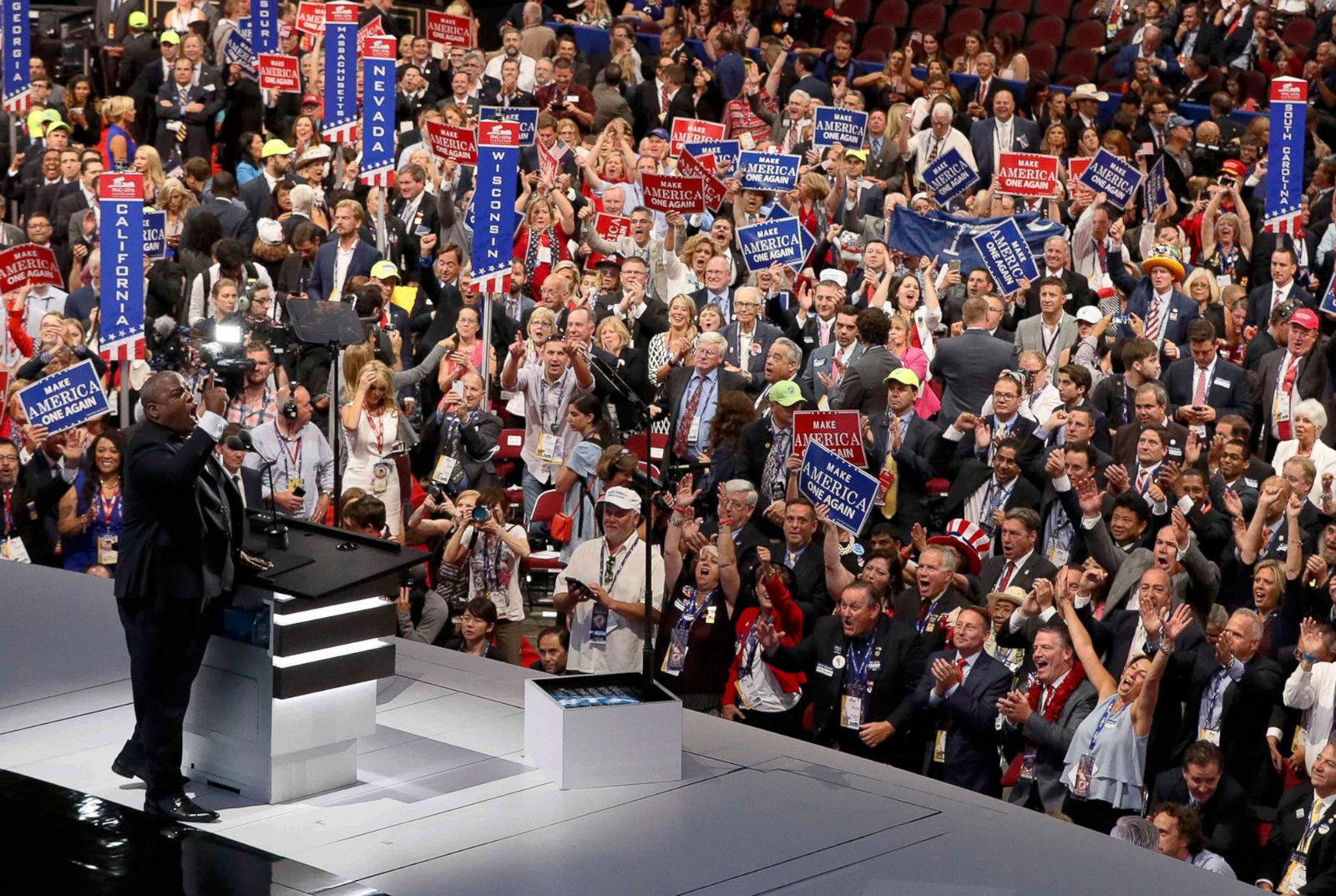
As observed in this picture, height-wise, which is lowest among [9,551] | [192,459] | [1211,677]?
[9,551]

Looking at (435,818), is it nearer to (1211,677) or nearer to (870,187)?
(1211,677)

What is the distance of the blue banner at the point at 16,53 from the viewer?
50.0 feet

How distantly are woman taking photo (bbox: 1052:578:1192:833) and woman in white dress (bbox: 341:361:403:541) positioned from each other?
12.6 ft

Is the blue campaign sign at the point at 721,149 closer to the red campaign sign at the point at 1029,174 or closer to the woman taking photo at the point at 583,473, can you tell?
the red campaign sign at the point at 1029,174

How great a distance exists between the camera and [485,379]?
10953mm

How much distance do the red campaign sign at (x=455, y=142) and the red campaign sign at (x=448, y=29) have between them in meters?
4.06

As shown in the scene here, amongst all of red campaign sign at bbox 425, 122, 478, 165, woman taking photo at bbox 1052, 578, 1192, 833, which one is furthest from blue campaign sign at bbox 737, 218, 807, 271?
woman taking photo at bbox 1052, 578, 1192, 833

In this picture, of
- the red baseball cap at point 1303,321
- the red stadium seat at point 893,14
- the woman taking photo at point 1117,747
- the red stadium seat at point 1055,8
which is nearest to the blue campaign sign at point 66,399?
the woman taking photo at point 1117,747

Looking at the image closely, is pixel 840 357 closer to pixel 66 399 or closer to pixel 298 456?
pixel 298 456

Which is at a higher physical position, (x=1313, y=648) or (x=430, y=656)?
(x=1313, y=648)

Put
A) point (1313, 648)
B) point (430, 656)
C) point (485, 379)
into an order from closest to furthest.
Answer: point (1313, 648)
point (430, 656)
point (485, 379)

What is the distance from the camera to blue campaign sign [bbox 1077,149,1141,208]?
12.2 meters

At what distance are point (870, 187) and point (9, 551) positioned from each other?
6577mm

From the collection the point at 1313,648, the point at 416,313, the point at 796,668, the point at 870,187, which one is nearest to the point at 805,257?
the point at 870,187
